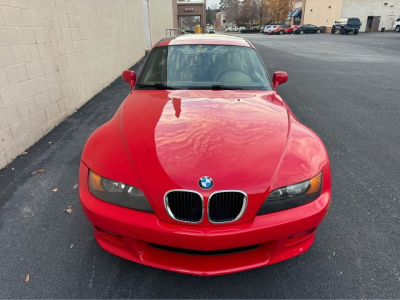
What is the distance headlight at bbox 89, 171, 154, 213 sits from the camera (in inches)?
69.9

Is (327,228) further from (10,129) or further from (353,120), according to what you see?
(10,129)

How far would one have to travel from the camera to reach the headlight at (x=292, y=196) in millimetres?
1772

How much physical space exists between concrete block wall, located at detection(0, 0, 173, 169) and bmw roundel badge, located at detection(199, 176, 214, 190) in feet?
10.6

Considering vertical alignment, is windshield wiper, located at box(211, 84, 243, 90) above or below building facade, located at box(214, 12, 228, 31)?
below

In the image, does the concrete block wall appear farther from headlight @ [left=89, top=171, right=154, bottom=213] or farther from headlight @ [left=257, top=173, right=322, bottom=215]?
headlight @ [left=257, top=173, right=322, bottom=215]

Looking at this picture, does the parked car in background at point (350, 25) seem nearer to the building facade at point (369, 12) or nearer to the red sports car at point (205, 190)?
the building facade at point (369, 12)

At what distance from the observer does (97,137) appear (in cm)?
230

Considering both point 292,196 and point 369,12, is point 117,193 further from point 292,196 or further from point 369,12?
point 369,12

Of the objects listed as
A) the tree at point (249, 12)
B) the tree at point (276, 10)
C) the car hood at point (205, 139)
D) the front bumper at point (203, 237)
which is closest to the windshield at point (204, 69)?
the car hood at point (205, 139)

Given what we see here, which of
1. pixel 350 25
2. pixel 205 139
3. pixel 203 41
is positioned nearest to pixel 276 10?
pixel 350 25

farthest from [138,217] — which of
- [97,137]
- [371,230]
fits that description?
[371,230]

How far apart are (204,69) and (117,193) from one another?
195cm

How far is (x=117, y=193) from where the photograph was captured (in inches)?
72.5

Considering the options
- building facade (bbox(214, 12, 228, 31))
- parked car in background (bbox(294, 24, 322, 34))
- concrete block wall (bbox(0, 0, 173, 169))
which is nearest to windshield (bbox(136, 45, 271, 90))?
concrete block wall (bbox(0, 0, 173, 169))
